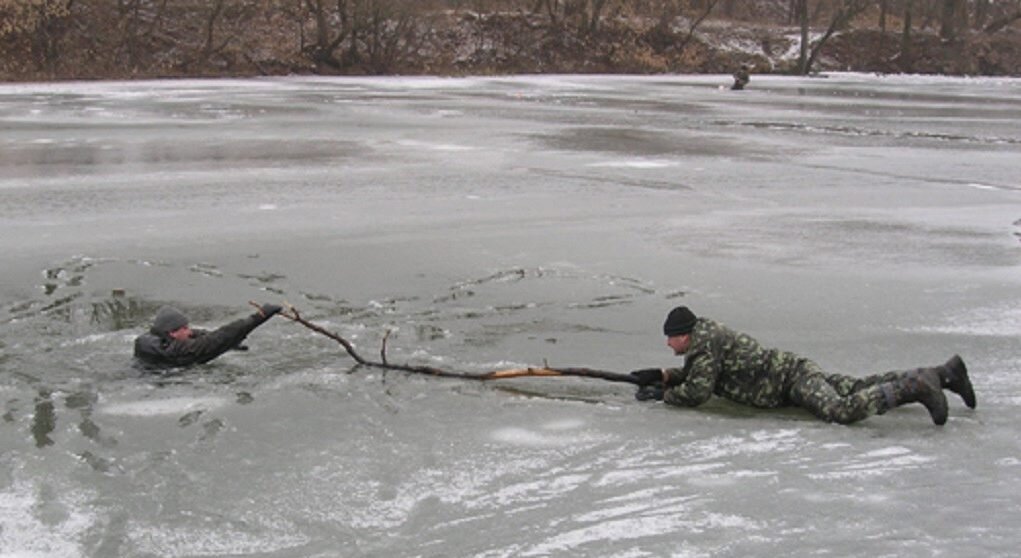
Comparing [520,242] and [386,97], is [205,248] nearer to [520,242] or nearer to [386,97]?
[520,242]

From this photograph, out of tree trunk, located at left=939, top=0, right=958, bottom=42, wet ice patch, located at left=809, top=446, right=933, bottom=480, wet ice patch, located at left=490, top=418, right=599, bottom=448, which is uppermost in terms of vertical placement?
tree trunk, located at left=939, top=0, right=958, bottom=42

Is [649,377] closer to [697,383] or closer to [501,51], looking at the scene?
[697,383]

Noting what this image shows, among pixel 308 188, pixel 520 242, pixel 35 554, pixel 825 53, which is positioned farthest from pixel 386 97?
pixel 825 53

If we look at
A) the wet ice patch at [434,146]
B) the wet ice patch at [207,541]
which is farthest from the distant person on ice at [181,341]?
the wet ice patch at [434,146]

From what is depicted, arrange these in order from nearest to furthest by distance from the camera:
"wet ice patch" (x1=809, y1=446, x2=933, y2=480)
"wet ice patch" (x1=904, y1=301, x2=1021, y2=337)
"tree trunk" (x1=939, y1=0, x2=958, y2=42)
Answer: "wet ice patch" (x1=809, y1=446, x2=933, y2=480), "wet ice patch" (x1=904, y1=301, x2=1021, y2=337), "tree trunk" (x1=939, y1=0, x2=958, y2=42)

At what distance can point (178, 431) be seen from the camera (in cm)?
586

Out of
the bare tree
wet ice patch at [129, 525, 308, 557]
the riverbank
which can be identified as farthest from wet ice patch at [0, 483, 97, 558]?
the bare tree

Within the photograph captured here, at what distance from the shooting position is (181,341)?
22.8 ft

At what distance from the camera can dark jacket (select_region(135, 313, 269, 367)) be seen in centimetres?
692

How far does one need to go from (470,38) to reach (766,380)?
4735cm

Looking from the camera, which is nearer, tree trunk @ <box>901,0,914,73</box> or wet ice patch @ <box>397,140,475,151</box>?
wet ice patch @ <box>397,140,475,151</box>

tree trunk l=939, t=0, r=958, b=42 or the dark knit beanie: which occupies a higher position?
tree trunk l=939, t=0, r=958, b=42

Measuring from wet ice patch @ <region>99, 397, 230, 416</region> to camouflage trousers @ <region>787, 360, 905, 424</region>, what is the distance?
3230 mm

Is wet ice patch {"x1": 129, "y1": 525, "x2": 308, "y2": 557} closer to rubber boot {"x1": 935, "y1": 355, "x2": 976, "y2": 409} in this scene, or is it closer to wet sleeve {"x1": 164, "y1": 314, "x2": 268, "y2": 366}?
wet sleeve {"x1": 164, "y1": 314, "x2": 268, "y2": 366}
